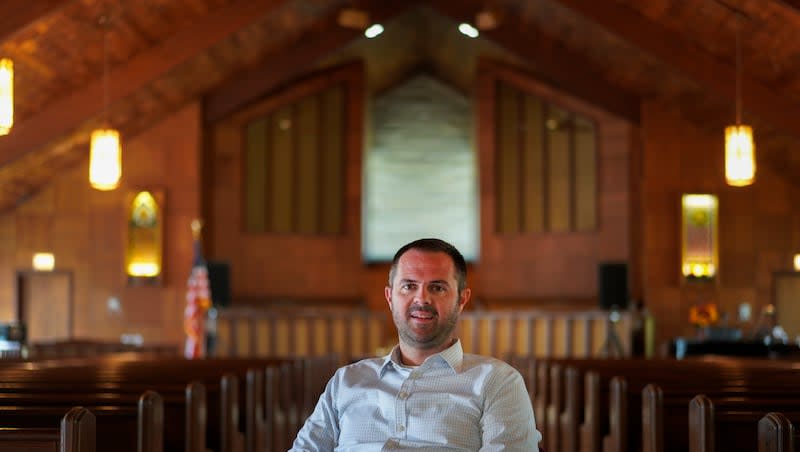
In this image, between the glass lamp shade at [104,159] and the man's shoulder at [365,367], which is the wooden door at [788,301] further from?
the man's shoulder at [365,367]

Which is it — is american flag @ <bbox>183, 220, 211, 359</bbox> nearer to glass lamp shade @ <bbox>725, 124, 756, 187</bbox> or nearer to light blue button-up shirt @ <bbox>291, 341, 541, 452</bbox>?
glass lamp shade @ <bbox>725, 124, 756, 187</bbox>

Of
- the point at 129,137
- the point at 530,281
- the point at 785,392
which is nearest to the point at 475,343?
the point at 530,281

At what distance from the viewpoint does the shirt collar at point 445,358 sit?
9.96 ft

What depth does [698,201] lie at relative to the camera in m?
13.7

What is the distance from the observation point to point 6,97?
788 centimetres

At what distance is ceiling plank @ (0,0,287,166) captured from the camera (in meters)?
11.3

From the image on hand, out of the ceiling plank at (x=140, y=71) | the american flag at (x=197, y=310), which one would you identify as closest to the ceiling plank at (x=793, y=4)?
the ceiling plank at (x=140, y=71)

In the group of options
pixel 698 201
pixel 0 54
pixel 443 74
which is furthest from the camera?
pixel 443 74

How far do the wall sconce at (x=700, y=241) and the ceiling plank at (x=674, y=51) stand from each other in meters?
2.54

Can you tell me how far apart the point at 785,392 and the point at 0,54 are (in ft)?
24.8

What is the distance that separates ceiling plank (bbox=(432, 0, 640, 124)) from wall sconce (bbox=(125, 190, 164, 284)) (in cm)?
435

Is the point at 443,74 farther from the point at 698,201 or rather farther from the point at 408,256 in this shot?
the point at 408,256

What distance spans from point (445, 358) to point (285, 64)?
36.5 ft

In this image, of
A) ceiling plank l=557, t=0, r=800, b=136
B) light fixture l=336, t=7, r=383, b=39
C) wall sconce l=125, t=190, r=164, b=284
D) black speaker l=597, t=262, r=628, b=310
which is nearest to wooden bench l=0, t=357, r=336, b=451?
ceiling plank l=557, t=0, r=800, b=136
